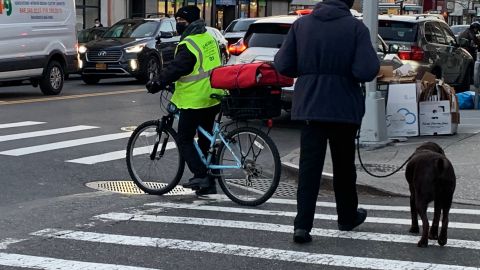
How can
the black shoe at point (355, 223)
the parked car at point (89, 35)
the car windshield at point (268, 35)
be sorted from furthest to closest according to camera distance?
the parked car at point (89, 35)
the car windshield at point (268, 35)
the black shoe at point (355, 223)

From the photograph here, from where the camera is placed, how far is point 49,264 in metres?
5.46

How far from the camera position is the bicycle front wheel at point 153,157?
26.3ft

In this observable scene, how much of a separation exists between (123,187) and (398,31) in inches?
352

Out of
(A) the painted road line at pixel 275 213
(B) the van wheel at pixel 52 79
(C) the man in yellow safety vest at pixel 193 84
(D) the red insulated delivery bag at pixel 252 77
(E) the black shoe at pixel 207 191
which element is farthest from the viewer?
(B) the van wheel at pixel 52 79

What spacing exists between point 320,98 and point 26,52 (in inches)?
483

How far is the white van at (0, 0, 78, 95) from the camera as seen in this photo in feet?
54.3

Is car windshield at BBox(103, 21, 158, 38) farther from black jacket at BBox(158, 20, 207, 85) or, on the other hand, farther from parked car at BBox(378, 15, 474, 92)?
black jacket at BBox(158, 20, 207, 85)

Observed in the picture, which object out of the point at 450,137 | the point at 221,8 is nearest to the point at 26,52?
the point at 450,137

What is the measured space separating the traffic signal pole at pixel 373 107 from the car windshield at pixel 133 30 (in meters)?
12.6

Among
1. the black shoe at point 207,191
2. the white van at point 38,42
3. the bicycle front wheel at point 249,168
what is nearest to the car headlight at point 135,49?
the white van at point 38,42

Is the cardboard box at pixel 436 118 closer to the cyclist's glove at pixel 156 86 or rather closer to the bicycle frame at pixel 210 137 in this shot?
the bicycle frame at pixel 210 137

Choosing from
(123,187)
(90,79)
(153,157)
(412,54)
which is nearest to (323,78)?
(153,157)

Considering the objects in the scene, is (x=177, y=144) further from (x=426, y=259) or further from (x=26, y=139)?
(x=26, y=139)

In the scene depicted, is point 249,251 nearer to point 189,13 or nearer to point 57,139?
point 189,13
